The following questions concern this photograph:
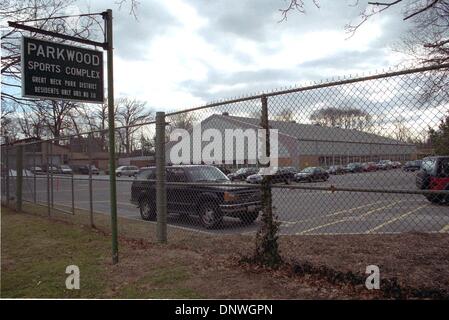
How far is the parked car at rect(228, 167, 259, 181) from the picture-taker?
6.34m

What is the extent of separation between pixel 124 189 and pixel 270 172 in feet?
27.6

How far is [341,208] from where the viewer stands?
404 inches

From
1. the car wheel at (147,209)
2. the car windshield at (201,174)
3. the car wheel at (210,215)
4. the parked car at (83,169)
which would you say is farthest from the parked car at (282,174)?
the parked car at (83,169)

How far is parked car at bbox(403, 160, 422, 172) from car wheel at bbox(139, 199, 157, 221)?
7.95 metres

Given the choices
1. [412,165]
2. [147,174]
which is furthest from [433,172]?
[147,174]

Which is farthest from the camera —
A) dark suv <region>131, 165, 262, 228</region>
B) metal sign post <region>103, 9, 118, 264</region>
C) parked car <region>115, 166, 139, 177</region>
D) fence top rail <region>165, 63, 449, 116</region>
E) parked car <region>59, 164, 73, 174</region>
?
parked car <region>115, 166, 139, 177</region>

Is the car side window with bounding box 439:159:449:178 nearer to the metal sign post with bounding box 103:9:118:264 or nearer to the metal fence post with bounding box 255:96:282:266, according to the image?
the metal fence post with bounding box 255:96:282:266

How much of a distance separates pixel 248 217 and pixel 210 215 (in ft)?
2.69

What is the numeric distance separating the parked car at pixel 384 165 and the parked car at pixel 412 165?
0.18 m

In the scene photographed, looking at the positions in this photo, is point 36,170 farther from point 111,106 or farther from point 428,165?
point 428,165

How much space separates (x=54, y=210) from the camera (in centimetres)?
1382

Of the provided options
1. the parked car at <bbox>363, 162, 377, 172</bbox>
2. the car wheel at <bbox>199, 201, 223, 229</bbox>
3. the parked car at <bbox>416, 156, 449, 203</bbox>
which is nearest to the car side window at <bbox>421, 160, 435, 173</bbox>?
the parked car at <bbox>416, 156, 449, 203</bbox>

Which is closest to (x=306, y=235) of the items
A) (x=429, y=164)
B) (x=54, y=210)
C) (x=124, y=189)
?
(x=429, y=164)
